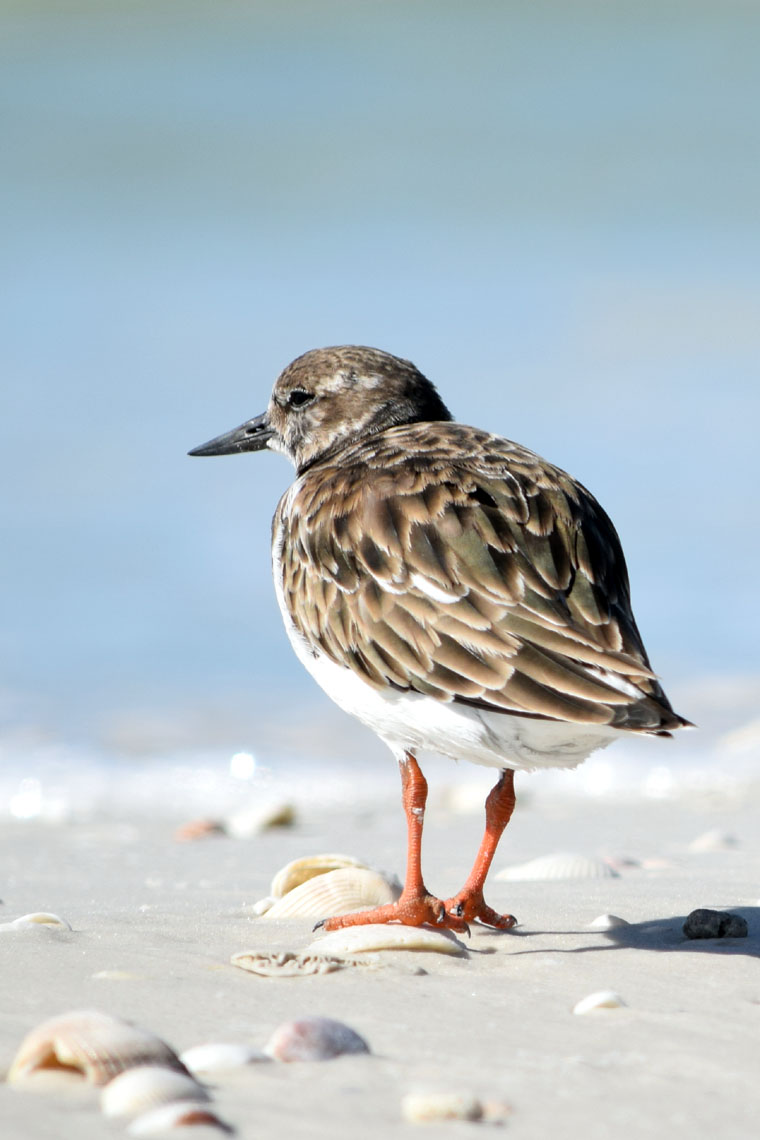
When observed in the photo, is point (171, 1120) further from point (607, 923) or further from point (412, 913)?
point (607, 923)

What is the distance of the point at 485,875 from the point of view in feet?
14.5

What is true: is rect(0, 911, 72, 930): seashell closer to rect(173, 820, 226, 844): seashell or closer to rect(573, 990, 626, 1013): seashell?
rect(573, 990, 626, 1013): seashell

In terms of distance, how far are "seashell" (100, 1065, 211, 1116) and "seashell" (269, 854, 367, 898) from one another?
8.21 feet

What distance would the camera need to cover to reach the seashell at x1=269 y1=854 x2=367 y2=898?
499 cm

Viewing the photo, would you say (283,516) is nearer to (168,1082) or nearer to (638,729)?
(638,729)

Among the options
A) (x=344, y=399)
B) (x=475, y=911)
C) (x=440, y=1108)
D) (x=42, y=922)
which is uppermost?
(x=344, y=399)

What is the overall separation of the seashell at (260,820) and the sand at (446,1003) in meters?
1.59

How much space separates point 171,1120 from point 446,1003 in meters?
1.09

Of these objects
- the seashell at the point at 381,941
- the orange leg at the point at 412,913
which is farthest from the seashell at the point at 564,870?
the seashell at the point at 381,941

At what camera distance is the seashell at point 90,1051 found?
253 cm

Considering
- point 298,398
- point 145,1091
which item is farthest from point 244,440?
point 145,1091

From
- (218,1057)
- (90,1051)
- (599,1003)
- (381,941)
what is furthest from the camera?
(381,941)

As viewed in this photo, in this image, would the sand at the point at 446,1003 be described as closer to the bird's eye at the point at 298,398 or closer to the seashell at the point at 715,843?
the seashell at the point at 715,843

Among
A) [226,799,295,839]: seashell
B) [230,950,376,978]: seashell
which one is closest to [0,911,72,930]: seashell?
[230,950,376,978]: seashell
